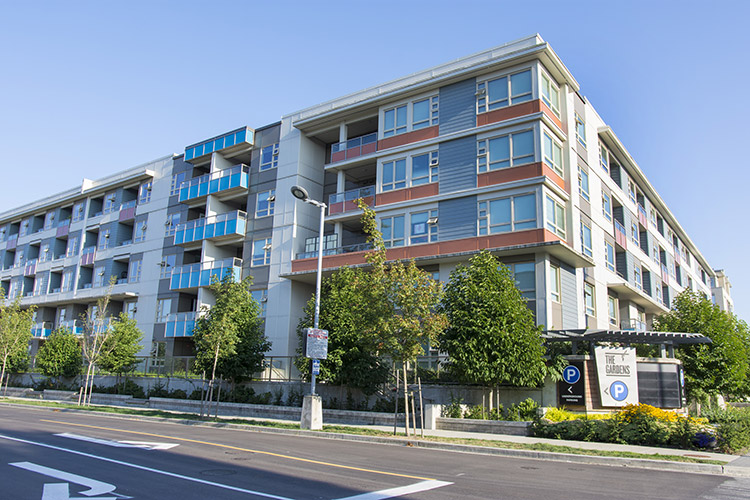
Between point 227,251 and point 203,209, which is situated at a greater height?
point 203,209

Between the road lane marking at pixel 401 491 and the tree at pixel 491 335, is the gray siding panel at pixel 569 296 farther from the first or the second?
the road lane marking at pixel 401 491

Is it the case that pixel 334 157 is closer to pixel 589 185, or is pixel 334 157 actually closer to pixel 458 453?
pixel 589 185

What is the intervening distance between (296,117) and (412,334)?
24.0 meters

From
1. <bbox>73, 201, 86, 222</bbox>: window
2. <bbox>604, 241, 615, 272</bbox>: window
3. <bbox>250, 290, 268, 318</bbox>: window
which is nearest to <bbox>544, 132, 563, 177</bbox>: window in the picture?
<bbox>604, 241, 615, 272</bbox>: window

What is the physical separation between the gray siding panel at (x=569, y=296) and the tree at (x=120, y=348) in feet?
85.9

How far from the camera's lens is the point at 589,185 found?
33625 mm

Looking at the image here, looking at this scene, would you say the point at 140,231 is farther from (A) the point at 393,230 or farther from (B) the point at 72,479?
(B) the point at 72,479

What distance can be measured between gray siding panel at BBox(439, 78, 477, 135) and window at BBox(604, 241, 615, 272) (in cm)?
1276

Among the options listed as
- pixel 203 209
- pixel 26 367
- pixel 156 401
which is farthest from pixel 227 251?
pixel 26 367

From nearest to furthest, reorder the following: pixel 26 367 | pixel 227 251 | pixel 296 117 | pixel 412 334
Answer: pixel 412 334, pixel 296 117, pixel 227 251, pixel 26 367

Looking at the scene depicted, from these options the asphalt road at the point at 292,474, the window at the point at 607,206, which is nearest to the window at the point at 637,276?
the window at the point at 607,206

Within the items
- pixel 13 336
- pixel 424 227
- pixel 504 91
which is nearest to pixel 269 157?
pixel 424 227

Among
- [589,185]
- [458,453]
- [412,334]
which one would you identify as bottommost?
[458,453]

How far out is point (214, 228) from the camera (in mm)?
39438
